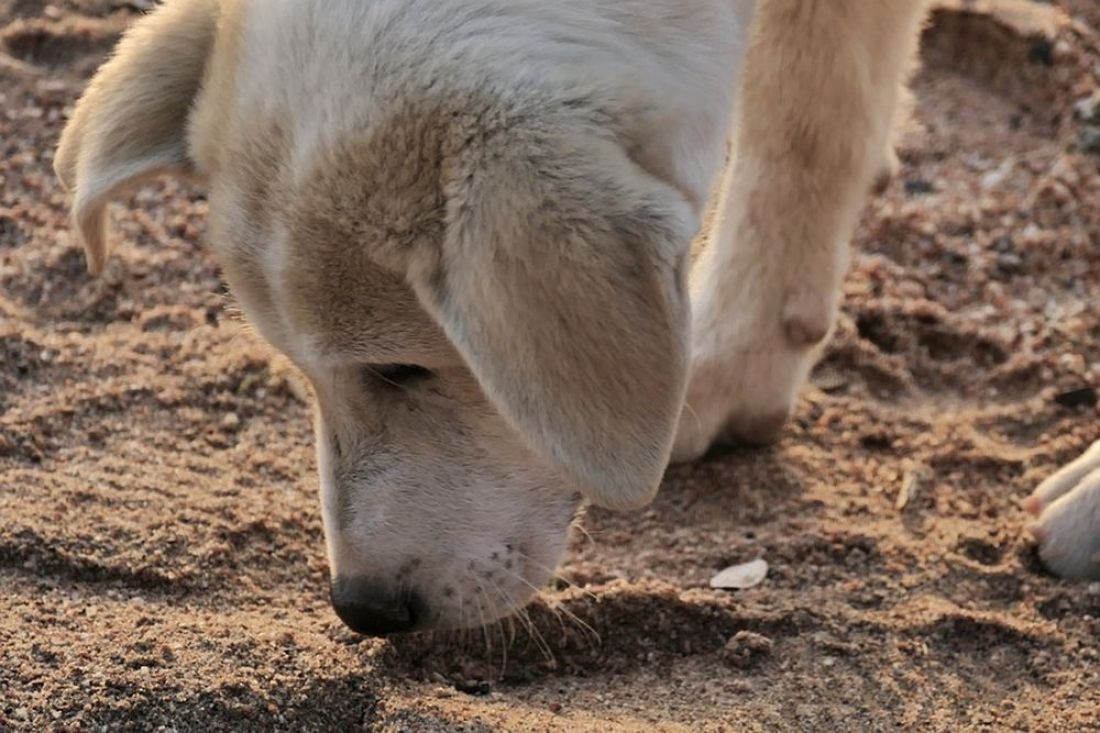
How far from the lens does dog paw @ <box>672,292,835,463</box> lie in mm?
3459

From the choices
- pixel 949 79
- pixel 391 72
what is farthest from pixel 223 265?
pixel 949 79

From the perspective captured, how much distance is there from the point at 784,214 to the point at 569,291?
145 cm

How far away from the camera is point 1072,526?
315 centimetres

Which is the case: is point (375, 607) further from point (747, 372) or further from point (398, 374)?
point (747, 372)

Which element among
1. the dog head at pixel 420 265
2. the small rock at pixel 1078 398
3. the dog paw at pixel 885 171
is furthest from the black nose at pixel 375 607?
the small rock at pixel 1078 398

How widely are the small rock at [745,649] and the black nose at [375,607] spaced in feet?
1.95

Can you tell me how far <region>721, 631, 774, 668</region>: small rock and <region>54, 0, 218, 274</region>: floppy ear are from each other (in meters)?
1.31

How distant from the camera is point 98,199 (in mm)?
2773

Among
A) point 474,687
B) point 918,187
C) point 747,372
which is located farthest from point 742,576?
point 918,187

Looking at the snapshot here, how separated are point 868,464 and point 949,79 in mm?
2022

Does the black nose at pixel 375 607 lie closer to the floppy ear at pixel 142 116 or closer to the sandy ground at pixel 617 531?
the sandy ground at pixel 617 531

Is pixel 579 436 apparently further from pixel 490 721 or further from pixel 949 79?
pixel 949 79

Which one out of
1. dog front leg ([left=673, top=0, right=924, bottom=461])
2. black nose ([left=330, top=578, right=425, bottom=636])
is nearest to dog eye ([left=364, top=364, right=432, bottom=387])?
black nose ([left=330, top=578, right=425, bottom=636])

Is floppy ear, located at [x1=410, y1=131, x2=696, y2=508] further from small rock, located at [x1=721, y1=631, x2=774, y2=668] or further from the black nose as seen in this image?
small rock, located at [x1=721, y1=631, x2=774, y2=668]
